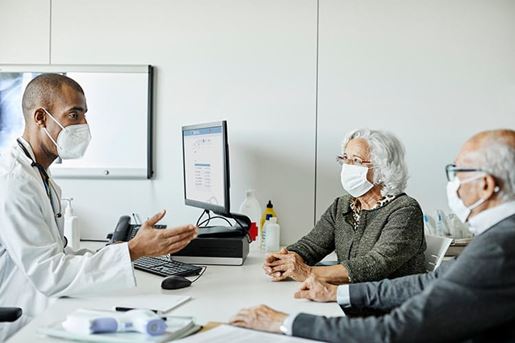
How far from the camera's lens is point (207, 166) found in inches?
98.9

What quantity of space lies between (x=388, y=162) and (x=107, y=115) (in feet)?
5.17

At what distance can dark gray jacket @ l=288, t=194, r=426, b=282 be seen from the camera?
1976 millimetres

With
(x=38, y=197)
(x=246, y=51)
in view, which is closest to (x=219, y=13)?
(x=246, y=51)

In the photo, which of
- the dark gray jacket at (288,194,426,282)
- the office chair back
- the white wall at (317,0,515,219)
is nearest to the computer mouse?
the dark gray jacket at (288,194,426,282)

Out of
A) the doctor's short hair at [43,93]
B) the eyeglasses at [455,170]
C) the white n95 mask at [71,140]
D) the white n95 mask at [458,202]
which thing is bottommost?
the white n95 mask at [458,202]

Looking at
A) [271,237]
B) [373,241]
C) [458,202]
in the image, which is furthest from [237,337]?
[271,237]

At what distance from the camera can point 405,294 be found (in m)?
1.64

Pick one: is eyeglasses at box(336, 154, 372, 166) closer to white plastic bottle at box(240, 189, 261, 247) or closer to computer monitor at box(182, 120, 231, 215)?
computer monitor at box(182, 120, 231, 215)

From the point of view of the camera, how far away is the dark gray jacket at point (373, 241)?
6.48 ft

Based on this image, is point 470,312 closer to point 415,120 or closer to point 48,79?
point 48,79

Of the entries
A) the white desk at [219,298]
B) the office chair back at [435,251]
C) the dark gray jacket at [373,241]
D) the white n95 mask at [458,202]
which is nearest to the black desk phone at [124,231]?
the white desk at [219,298]

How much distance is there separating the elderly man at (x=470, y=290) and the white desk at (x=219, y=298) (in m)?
0.23

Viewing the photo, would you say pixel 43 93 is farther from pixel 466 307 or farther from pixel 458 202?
pixel 466 307

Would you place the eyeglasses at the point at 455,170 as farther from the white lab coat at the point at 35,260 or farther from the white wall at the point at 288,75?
the white wall at the point at 288,75
